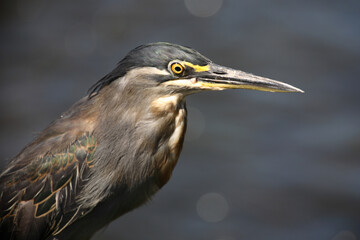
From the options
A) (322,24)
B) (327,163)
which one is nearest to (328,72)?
(322,24)

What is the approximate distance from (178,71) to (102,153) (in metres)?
0.79

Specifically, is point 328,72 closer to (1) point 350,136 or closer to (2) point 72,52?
(1) point 350,136

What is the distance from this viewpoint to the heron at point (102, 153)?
4.36m

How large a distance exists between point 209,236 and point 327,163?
78.1 inches

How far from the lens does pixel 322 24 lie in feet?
33.3

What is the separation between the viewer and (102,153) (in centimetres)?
448

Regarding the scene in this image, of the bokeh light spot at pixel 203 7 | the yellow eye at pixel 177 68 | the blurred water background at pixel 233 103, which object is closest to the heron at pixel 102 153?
the yellow eye at pixel 177 68

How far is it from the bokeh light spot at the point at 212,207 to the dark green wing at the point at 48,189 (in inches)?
152

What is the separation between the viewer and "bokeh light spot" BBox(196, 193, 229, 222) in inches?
324

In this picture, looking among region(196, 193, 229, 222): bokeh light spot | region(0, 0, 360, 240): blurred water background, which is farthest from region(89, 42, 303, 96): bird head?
region(196, 193, 229, 222): bokeh light spot

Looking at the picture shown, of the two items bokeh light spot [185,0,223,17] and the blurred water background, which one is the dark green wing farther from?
bokeh light spot [185,0,223,17]

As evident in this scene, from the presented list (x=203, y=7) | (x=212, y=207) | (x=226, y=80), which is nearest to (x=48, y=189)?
(x=226, y=80)

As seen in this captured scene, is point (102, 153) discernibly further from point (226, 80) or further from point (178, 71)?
point (226, 80)

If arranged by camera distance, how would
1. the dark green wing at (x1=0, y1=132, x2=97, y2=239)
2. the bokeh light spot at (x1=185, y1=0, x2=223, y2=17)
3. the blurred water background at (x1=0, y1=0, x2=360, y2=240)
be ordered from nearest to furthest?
the dark green wing at (x1=0, y1=132, x2=97, y2=239), the blurred water background at (x1=0, y1=0, x2=360, y2=240), the bokeh light spot at (x1=185, y1=0, x2=223, y2=17)
